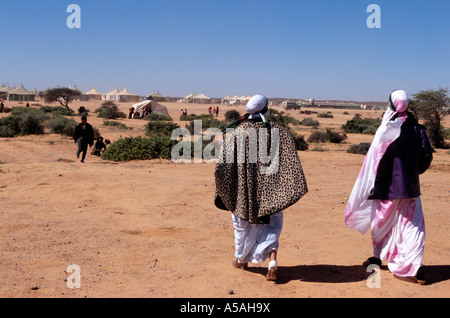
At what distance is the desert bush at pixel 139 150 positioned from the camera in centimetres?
1550

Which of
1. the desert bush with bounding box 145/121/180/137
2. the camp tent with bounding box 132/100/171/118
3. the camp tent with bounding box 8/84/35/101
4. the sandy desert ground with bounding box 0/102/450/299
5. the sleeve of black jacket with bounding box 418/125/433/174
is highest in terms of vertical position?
the camp tent with bounding box 8/84/35/101

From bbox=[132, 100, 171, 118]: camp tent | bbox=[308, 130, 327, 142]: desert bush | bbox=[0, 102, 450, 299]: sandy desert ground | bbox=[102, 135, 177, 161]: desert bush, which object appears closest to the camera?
bbox=[0, 102, 450, 299]: sandy desert ground

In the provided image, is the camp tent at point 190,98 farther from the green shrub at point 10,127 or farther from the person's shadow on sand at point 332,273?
the person's shadow on sand at point 332,273

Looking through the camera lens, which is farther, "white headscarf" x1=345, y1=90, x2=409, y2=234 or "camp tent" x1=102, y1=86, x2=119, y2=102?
"camp tent" x1=102, y1=86, x2=119, y2=102

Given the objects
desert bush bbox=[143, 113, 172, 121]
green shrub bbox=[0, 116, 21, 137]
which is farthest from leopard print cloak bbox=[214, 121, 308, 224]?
desert bush bbox=[143, 113, 172, 121]

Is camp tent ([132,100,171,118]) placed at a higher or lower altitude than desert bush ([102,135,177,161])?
higher

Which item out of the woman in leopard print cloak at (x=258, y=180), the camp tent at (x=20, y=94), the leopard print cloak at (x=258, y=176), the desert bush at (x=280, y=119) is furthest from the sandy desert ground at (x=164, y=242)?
the camp tent at (x=20, y=94)

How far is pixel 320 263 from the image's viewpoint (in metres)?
5.43

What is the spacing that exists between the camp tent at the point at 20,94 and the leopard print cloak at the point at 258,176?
260 feet

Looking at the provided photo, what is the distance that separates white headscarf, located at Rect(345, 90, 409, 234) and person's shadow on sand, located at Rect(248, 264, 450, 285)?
47 centimetres

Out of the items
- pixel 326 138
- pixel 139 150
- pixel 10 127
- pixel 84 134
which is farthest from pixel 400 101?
pixel 10 127

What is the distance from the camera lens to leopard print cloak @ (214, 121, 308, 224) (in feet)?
15.4

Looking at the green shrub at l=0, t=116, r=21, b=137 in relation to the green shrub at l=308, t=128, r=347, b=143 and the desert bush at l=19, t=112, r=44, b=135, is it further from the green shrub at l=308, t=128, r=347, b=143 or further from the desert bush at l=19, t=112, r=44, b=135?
the green shrub at l=308, t=128, r=347, b=143
